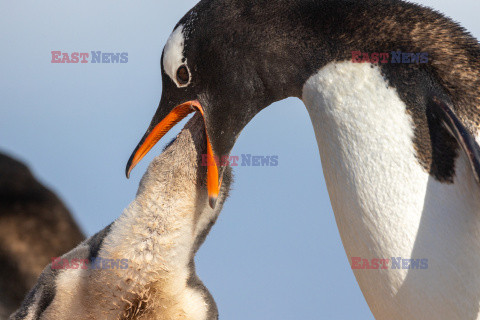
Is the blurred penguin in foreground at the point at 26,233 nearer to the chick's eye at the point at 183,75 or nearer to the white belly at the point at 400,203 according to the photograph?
the chick's eye at the point at 183,75

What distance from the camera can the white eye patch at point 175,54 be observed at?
1.96 metres

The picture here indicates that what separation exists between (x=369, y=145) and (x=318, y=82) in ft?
0.75

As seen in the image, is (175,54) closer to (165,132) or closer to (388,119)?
(165,132)

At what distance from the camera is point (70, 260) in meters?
2.09

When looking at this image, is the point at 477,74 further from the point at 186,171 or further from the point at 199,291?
the point at 199,291

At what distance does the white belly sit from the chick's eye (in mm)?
454

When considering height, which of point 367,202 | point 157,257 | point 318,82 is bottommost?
point 157,257

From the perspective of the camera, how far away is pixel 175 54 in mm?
1967

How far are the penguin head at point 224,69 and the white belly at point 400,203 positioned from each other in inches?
7.7

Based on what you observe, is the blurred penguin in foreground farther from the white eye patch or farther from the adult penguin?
the adult penguin

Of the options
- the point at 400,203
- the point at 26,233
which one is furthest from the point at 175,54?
the point at 26,233

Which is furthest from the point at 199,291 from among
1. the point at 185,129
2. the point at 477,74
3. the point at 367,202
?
the point at 477,74

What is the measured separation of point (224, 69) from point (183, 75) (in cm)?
14

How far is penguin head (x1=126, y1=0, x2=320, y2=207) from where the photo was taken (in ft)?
6.15
